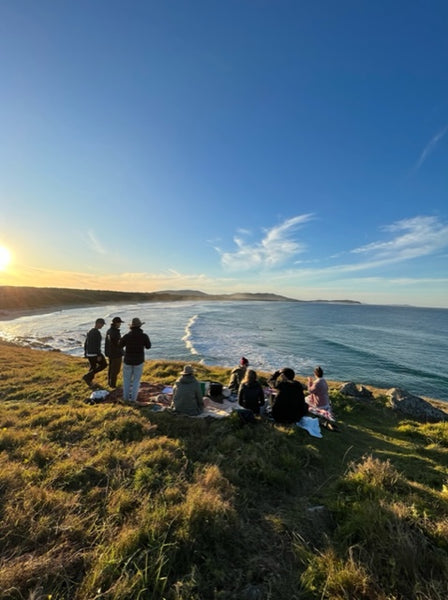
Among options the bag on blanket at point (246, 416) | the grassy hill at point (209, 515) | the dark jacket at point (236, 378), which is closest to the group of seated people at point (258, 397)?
the bag on blanket at point (246, 416)

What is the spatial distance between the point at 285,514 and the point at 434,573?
1711 mm

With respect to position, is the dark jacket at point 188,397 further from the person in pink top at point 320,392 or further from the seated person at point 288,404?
the person in pink top at point 320,392

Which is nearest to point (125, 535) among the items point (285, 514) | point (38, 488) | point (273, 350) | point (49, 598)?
point (49, 598)

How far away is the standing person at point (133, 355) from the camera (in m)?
8.33

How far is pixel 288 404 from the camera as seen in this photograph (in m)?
7.19

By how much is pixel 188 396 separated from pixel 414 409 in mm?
8993

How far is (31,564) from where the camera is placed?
108 inches

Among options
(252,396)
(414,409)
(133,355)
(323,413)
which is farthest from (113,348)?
(414,409)

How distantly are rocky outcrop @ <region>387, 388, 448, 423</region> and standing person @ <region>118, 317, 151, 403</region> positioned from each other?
965 cm

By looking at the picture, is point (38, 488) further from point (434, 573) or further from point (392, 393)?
point (392, 393)

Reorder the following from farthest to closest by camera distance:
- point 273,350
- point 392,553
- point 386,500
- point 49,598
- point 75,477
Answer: point 273,350 < point 75,477 < point 386,500 < point 392,553 < point 49,598

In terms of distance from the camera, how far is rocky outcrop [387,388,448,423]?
34.0 feet

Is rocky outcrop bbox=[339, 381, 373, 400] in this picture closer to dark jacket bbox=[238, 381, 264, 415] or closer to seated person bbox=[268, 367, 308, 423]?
seated person bbox=[268, 367, 308, 423]

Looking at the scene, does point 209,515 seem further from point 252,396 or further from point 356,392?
point 356,392
